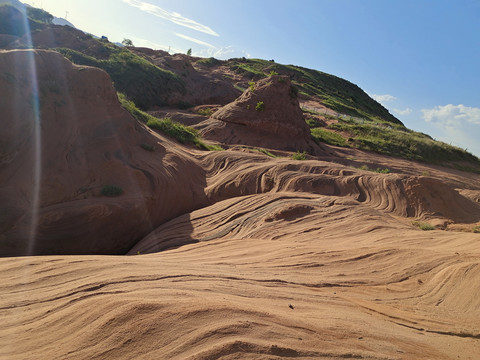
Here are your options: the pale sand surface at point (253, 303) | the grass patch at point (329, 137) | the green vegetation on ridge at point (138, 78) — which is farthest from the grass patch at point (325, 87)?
the pale sand surface at point (253, 303)

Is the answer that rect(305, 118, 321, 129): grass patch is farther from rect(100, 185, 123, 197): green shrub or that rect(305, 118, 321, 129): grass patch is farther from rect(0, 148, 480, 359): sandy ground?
rect(100, 185, 123, 197): green shrub

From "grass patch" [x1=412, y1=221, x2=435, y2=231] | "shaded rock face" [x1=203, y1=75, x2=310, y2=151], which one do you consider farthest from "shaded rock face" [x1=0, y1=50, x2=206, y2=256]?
"shaded rock face" [x1=203, y1=75, x2=310, y2=151]

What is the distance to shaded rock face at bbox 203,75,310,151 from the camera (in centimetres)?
1919

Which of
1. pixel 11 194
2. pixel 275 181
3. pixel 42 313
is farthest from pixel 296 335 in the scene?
pixel 275 181

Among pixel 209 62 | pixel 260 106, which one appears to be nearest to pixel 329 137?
pixel 260 106

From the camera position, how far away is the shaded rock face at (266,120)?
19.2 metres

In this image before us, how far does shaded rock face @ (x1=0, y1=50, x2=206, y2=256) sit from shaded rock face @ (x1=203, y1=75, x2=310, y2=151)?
30.0 feet

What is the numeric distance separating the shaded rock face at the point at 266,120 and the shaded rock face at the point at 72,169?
30.0 ft

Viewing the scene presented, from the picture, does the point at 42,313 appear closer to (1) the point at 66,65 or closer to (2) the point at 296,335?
(2) the point at 296,335

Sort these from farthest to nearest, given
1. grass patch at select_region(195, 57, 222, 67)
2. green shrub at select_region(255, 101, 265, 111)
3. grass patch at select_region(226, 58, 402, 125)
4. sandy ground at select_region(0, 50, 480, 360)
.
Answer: grass patch at select_region(195, 57, 222, 67), grass patch at select_region(226, 58, 402, 125), green shrub at select_region(255, 101, 265, 111), sandy ground at select_region(0, 50, 480, 360)

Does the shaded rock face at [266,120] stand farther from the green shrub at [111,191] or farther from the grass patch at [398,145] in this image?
the green shrub at [111,191]

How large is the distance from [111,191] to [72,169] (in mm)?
1066

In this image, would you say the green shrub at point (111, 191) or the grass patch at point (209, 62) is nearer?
the green shrub at point (111, 191)

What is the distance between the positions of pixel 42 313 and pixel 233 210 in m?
6.01
